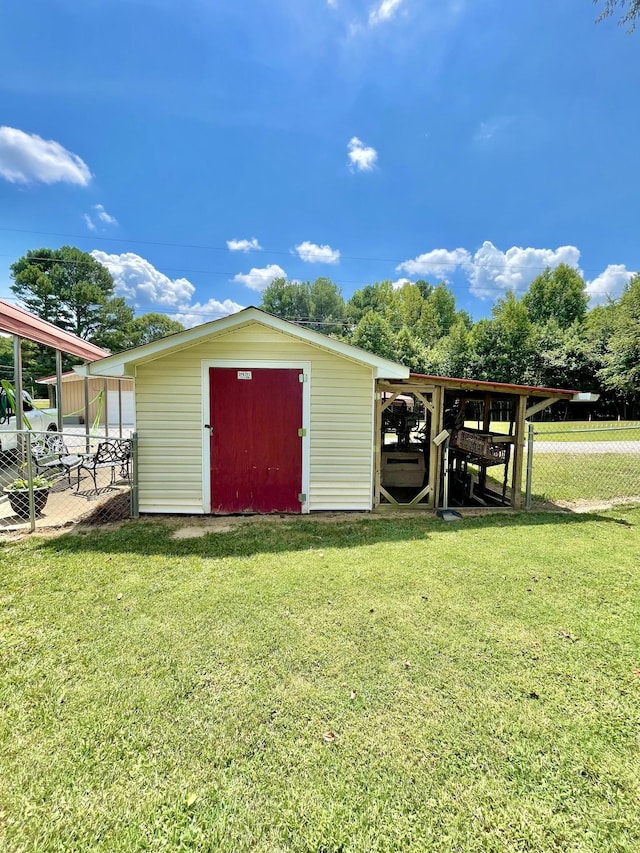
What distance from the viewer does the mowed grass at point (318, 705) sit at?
1474 millimetres

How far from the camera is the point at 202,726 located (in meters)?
1.92

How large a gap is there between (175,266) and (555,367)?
35.9m

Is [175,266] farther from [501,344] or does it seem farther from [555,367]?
[555,367]

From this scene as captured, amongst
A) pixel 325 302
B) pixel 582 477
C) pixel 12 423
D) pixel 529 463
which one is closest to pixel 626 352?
pixel 582 477

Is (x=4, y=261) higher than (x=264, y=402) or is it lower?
higher

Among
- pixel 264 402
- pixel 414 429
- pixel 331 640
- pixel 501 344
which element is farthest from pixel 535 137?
pixel 331 640

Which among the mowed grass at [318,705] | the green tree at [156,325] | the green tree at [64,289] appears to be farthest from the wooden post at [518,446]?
the green tree at [156,325]

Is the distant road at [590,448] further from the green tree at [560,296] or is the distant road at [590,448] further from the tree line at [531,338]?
the green tree at [560,296]

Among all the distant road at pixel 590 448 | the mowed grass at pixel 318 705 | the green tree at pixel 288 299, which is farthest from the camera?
the green tree at pixel 288 299

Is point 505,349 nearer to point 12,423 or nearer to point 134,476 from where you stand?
point 134,476

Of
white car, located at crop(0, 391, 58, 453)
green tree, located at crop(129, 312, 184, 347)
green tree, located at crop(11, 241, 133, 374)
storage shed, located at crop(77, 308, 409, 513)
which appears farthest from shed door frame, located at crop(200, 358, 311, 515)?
green tree, located at crop(129, 312, 184, 347)

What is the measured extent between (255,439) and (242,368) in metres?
1.05

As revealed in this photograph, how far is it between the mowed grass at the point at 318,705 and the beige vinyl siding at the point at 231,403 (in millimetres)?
1701

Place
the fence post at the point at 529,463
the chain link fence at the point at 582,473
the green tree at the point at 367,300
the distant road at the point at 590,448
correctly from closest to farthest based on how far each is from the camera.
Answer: the fence post at the point at 529,463 → the chain link fence at the point at 582,473 → the distant road at the point at 590,448 → the green tree at the point at 367,300
